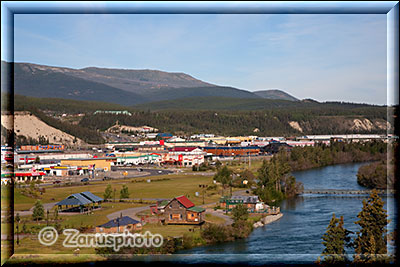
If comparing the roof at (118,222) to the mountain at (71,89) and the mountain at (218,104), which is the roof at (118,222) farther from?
the mountain at (218,104)

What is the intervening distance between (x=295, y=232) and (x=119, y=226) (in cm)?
248

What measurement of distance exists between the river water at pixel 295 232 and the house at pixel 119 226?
2.51 feet

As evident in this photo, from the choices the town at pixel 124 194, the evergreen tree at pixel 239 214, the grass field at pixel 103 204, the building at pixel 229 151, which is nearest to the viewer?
the grass field at pixel 103 204

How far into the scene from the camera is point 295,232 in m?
7.33

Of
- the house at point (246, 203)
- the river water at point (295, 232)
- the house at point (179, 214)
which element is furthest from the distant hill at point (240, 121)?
the house at point (179, 214)

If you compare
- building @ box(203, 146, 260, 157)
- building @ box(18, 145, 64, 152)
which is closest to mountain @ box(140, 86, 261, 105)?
building @ box(203, 146, 260, 157)

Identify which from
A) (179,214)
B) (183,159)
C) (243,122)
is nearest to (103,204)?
(179,214)

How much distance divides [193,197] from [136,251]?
16.2ft

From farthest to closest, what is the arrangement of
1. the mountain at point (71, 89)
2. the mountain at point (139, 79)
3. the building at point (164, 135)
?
the mountain at point (139, 79), the mountain at point (71, 89), the building at point (164, 135)

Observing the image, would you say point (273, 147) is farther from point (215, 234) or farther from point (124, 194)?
point (215, 234)

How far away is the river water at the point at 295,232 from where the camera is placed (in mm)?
4824

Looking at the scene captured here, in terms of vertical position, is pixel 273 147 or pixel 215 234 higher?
pixel 273 147

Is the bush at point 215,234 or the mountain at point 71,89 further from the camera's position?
the mountain at point 71,89

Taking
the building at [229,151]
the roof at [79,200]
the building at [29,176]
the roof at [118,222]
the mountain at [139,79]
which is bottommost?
the roof at [118,222]
